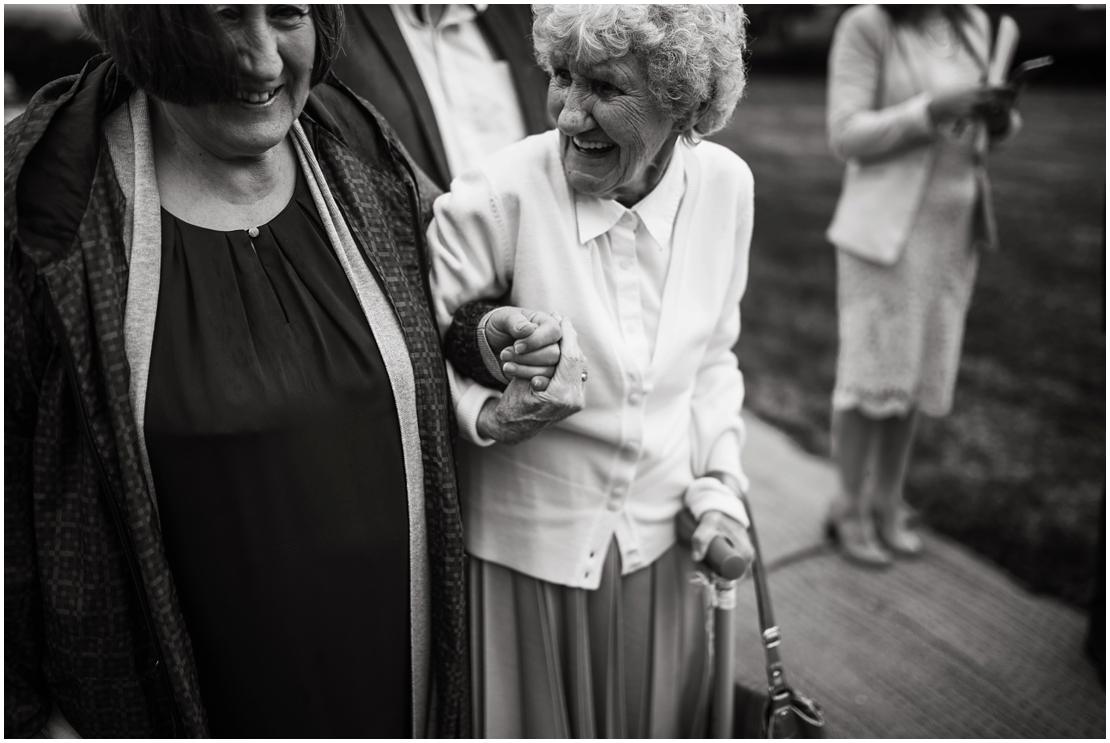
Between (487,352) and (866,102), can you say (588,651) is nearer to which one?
(487,352)

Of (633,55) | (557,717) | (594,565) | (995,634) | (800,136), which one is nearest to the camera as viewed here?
(633,55)

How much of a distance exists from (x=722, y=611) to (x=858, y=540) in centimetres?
193

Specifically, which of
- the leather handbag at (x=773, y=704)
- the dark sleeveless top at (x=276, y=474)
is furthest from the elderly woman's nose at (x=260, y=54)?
the leather handbag at (x=773, y=704)

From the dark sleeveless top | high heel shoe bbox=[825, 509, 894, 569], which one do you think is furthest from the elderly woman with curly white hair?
high heel shoe bbox=[825, 509, 894, 569]

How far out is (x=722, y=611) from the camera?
1794mm

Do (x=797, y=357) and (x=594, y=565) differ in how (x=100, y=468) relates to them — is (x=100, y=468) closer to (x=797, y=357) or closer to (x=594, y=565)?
(x=594, y=565)

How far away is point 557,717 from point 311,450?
2.73ft

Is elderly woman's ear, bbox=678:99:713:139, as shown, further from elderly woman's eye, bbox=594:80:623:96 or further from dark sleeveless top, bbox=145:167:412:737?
dark sleeveless top, bbox=145:167:412:737

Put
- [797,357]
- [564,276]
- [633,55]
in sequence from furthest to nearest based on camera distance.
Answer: [797,357], [564,276], [633,55]

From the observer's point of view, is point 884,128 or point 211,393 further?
point 884,128

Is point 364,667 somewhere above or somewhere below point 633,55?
below

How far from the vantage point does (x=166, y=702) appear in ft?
4.66

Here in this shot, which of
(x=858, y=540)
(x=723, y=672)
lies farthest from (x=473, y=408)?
(x=858, y=540)

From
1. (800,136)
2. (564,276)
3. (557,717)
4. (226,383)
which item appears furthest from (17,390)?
(800,136)
